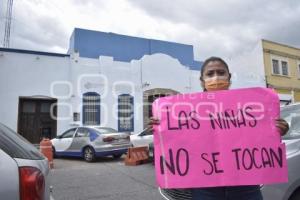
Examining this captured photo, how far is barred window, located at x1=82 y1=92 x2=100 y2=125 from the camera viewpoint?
60.0 feet

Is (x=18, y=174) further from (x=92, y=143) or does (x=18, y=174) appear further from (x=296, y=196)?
(x=92, y=143)

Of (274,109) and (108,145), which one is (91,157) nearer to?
(108,145)

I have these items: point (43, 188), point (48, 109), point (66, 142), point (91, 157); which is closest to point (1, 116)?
point (48, 109)

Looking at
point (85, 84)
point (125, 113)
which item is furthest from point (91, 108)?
point (125, 113)

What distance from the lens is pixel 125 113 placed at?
19.5 m

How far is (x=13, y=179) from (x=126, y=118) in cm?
1711

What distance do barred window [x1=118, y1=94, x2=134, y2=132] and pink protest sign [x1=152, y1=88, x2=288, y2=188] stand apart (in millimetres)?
16369

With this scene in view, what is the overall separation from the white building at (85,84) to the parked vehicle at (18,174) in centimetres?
1509

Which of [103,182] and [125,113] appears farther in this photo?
[125,113]

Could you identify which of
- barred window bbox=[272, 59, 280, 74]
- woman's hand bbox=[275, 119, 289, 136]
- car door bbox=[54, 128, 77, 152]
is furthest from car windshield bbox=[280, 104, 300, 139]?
barred window bbox=[272, 59, 280, 74]

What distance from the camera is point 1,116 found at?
649 inches

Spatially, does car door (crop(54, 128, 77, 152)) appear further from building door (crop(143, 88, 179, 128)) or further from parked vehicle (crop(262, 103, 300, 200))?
parked vehicle (crop(262, 103, 300, 200))

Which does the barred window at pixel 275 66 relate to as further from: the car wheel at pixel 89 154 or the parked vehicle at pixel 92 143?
the car wheel at pixel 89 154

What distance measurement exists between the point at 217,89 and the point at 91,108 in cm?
1607
